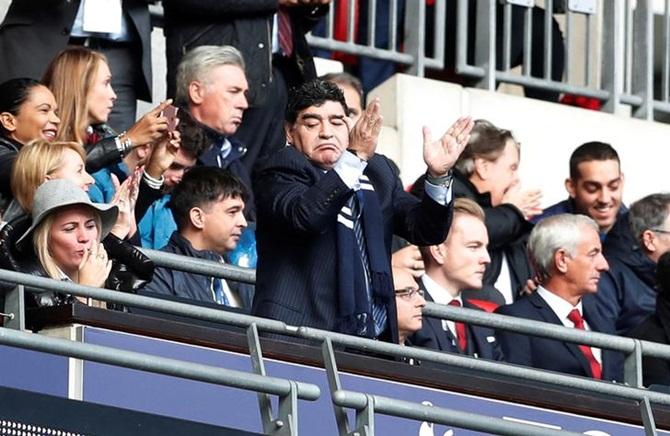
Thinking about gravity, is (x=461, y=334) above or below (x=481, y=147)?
below

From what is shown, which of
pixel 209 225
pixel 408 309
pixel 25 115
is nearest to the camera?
pixel 408 309

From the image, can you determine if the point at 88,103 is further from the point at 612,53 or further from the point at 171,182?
the point at 612,53

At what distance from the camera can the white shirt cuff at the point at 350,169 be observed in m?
10.6

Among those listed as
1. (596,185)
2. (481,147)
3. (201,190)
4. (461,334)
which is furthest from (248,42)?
(596,185)

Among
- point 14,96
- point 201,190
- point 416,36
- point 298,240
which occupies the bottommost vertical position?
point 298,240

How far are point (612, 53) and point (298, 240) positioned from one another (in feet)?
22.8

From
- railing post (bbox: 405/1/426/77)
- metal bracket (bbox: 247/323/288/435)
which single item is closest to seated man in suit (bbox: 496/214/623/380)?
railing post (bbox: 405/1/426/77)

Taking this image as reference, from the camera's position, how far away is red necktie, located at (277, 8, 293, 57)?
14.4 meters

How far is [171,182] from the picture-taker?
514 inches

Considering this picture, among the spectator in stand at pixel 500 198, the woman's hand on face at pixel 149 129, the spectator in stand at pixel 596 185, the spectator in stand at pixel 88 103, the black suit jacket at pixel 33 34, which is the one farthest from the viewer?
the spectator in stand at pixel 596 185

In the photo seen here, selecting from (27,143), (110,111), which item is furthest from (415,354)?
(110,111)

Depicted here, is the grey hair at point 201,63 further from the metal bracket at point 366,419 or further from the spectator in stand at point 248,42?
the metal bracket at point 366,419

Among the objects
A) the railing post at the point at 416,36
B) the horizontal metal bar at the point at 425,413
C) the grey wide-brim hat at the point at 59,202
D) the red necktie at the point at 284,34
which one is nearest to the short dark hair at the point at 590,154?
the railing post at the point at 416,36

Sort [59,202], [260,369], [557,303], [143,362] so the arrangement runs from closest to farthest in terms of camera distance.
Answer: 1. [143,362]
2. [260,369]
3. [59,202]
4. [557,303]
